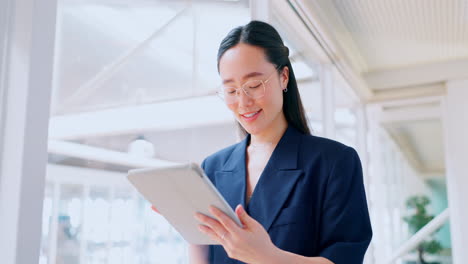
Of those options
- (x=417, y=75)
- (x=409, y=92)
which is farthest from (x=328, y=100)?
(x=409, y=92)

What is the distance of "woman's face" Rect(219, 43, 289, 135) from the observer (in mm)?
1021

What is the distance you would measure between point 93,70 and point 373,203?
3.43 m

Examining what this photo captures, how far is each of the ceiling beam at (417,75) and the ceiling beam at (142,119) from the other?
2.47 m

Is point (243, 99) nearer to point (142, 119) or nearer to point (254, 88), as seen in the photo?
point (254, 88)

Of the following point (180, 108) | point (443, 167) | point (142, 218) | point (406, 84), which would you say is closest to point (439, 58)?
point (406, 84)

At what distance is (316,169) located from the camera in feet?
3.40

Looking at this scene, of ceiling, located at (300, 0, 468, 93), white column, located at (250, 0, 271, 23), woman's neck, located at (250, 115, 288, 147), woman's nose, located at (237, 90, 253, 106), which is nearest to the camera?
woman's nose, located at (237, 90, 253, 106)

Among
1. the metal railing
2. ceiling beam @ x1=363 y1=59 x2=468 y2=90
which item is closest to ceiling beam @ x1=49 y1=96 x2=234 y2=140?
ceiling beam @ x1=363 y1=59 x2=468 y2=90

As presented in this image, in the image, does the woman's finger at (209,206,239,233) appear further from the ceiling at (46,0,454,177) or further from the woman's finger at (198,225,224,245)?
the ceiling at (46,0,454,177)

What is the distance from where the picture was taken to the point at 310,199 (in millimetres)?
1012

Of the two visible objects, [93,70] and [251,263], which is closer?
[251,263]

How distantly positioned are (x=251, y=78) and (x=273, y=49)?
0.11 m

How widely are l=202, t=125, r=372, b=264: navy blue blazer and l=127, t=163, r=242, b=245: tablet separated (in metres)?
0.17

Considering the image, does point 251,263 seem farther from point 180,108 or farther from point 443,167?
point 443,167
